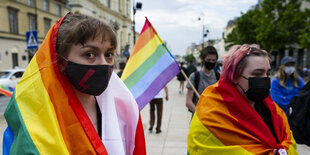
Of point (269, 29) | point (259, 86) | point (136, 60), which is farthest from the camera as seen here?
point (269, 29)

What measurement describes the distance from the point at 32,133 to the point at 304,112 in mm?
2318

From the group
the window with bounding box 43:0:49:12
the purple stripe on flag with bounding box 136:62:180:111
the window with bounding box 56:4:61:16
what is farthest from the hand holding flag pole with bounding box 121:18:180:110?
the window with bounding box 56:4:61:16

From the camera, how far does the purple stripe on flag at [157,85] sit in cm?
298

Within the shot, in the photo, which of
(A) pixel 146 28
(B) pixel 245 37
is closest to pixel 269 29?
(B) pixel 245 37

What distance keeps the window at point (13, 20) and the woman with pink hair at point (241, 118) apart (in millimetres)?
28535

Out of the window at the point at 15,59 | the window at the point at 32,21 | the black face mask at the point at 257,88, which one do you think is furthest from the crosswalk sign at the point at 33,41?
the window at the point at 32,21

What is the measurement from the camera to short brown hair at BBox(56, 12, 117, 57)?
3.85 ft

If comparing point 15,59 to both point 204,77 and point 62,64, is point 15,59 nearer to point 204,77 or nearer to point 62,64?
point 204,77

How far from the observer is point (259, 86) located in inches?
71.3

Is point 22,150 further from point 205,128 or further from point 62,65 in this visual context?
point 205,128

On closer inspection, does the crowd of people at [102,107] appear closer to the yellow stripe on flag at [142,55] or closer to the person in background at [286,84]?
the yellow stripe on flag at [142,55]

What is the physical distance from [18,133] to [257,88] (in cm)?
168

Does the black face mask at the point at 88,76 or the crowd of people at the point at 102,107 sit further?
the black face mask at the point at 88,76

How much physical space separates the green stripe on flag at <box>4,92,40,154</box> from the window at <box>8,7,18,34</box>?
93.5ft
